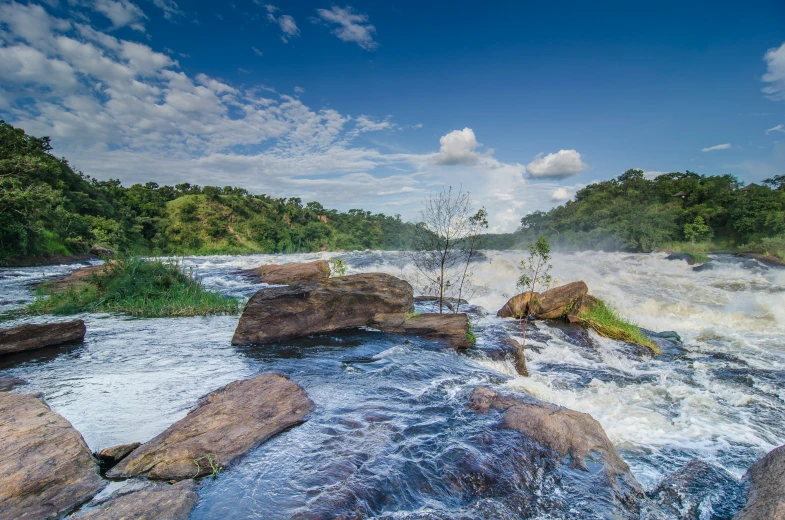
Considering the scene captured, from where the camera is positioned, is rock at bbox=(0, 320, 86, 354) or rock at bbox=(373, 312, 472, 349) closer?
rock at bbox=(0, 320, 86, 354)

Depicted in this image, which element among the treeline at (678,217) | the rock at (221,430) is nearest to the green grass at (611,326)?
the rock at (221,430)

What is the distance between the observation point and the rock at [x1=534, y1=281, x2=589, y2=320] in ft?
38.7

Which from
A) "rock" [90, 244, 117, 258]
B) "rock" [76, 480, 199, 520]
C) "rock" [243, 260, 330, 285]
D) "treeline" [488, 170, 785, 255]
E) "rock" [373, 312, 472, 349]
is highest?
"treeline" [488, 170, 785, 255]

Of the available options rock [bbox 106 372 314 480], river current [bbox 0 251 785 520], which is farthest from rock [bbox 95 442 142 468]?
river current [bbox 0 251 785 520]

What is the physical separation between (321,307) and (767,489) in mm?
8286

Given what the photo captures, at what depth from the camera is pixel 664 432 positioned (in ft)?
16.8

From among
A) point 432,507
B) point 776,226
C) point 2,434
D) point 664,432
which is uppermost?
point 776,226

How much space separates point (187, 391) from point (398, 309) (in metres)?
6.02

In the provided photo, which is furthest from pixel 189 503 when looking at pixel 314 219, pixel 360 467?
pixel 314 219

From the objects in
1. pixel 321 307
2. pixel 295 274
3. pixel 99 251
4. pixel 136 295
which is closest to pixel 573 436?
pixel 321 307

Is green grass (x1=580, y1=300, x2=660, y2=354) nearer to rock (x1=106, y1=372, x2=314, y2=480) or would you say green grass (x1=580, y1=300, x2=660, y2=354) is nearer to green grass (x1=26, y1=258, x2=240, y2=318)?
rock (x1=106, y1=372, x2=314, y2=480)

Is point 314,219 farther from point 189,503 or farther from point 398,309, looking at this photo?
point 189,503

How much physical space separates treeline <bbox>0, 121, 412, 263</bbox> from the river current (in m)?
6.37

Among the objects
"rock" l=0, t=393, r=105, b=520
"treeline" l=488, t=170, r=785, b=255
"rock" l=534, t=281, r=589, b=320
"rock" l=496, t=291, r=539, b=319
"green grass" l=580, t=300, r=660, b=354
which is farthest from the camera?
"treeline" l=488, t=170, r=785, b=255
